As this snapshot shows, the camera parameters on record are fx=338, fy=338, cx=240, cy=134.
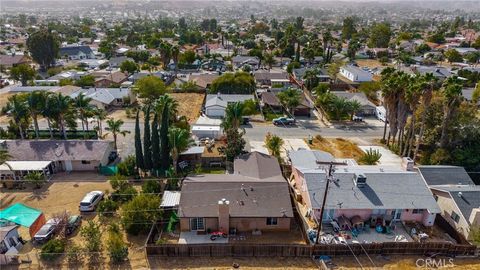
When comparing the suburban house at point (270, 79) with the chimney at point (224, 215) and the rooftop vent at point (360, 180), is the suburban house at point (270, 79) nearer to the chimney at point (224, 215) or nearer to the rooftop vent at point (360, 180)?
the rooftop vent at point (360, 180)

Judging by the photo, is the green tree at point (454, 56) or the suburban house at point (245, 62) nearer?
the suburban house at point (245, 62)

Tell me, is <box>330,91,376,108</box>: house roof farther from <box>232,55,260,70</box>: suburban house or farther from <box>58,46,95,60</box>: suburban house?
<box>58,46,95,60</box>: suburban house

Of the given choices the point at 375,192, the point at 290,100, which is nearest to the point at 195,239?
the point at 375,192

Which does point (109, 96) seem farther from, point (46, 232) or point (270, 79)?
point (46, 232)

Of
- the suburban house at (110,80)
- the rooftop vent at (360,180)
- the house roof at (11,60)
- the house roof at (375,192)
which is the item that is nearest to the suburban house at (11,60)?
the house roof at (11,60)

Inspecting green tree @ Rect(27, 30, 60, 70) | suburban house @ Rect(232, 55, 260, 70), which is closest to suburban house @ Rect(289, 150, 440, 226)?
suburban house @ Rect(232, 55, 260, 70)

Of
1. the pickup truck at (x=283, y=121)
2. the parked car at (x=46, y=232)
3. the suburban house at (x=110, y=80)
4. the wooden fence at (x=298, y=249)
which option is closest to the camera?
the wooden fence at (x=298, y=249)

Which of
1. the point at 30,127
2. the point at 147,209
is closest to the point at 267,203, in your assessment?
the point at 147,209
